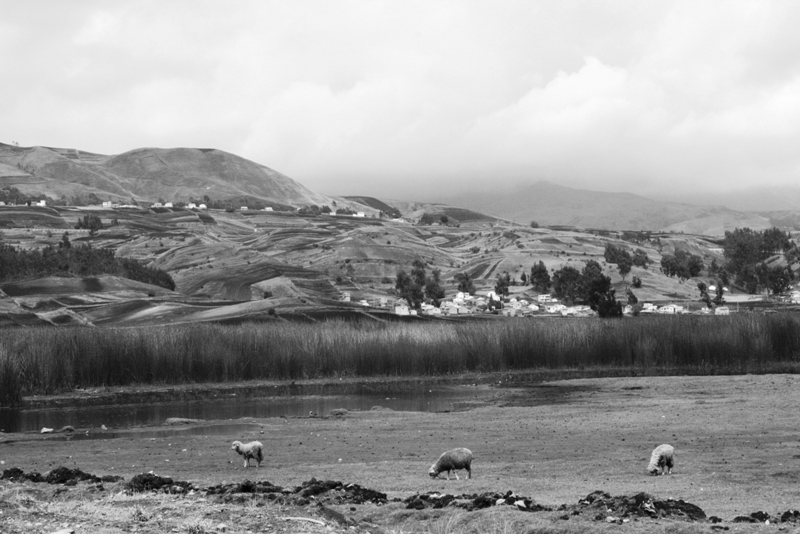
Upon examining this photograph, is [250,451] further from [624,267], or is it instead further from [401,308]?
[624,267]

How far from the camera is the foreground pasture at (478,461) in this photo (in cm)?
1441

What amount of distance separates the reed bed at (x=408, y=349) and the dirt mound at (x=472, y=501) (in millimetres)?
35576

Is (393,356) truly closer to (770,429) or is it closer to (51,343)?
(51,343)

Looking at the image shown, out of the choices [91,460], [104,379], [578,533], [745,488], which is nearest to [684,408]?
[745,488]

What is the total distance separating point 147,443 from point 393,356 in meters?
27.5

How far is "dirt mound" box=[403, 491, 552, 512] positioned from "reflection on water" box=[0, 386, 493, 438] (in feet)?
70.9

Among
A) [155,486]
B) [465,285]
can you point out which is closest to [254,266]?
[465,285]

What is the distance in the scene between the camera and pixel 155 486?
17734 mm

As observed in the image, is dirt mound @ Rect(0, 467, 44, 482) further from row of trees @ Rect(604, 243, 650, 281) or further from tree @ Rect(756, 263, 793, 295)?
tree @ Rect(756, 263, 793, 295)

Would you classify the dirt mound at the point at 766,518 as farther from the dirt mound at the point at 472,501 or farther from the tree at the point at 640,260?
the tree at the point at 640,260

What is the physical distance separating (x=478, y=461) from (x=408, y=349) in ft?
110

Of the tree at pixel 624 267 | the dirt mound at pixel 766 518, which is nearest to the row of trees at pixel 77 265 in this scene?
the tree at pixel 624 267

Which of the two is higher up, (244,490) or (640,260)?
(640,260)

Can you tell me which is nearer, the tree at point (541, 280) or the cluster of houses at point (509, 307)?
the cluster of houses at point (509, 307)
